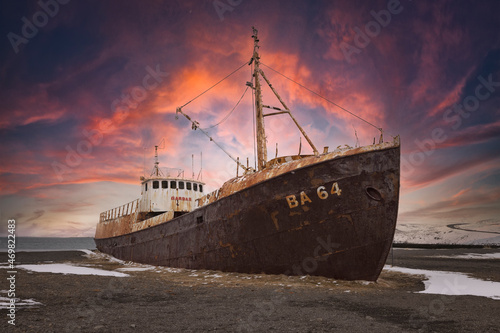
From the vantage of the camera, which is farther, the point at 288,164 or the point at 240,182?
the point at 240,182

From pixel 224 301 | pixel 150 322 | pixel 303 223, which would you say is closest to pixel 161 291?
pixel 224 301

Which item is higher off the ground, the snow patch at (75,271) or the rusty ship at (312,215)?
the rusty ship at (312,215)

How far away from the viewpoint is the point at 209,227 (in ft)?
39.4

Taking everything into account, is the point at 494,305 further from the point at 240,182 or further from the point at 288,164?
the point at 240,182

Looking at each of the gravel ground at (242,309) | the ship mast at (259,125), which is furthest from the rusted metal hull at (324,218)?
the ship mast at (259,125)

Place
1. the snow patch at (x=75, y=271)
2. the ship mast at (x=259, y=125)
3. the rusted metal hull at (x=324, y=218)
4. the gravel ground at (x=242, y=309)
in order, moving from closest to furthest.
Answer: the gravel ground at (x=242, y=309), the rusted metal hull at (x=324, y=218), the snow patch at (x=75, y=271), the ship mast at (x=259, y=125)

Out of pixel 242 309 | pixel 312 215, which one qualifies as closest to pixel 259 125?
pixel 312 215

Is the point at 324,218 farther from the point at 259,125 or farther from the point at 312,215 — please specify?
the point at 259,125

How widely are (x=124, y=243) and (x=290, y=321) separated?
18934mm

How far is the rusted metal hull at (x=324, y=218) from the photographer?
9.03 m

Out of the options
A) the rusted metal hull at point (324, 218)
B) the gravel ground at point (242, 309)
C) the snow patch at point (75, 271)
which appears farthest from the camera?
the snow patch at point (75, 271)

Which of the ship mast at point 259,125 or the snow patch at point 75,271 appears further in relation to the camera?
the ship mast at point 259,125

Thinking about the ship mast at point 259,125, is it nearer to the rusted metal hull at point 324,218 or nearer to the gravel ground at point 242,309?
the rusted metal hull at point 324,218

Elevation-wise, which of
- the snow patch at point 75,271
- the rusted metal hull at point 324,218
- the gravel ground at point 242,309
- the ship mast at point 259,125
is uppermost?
the ship mast at point 259,125
